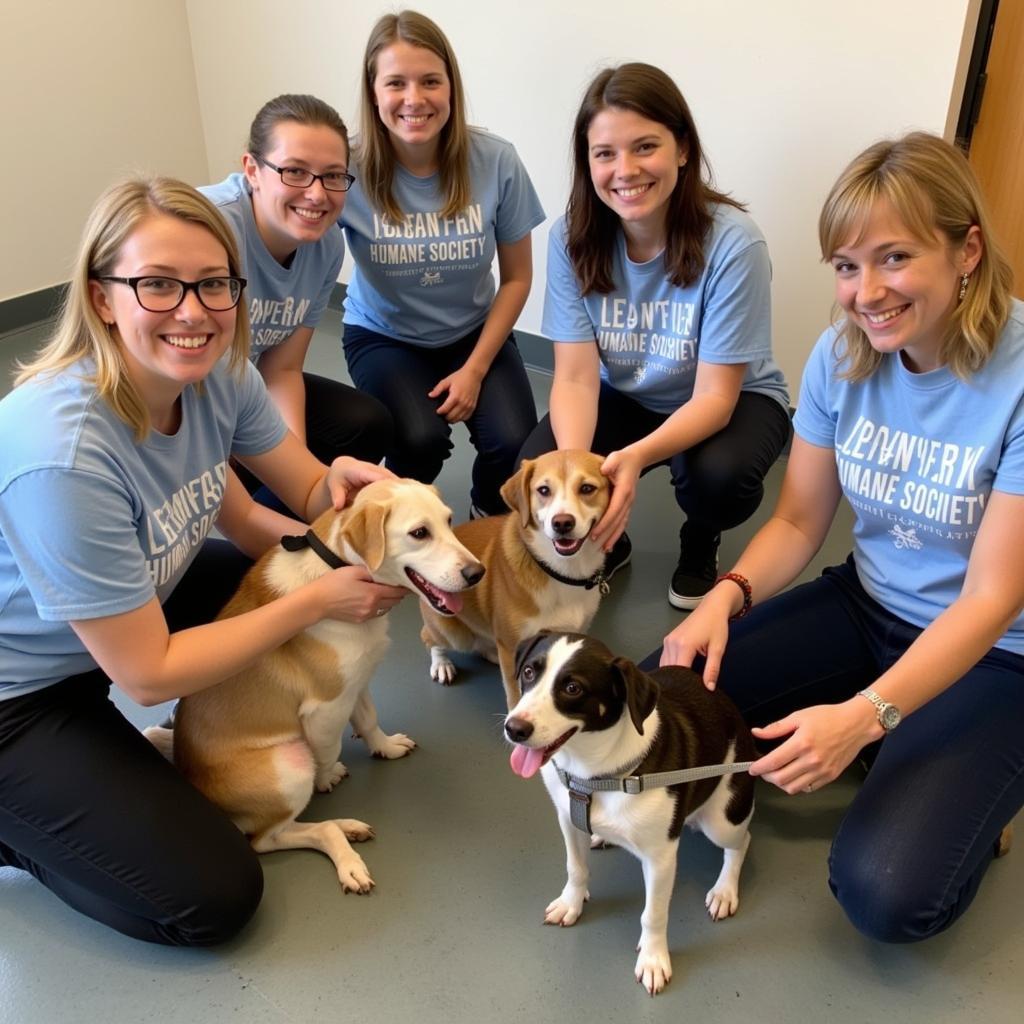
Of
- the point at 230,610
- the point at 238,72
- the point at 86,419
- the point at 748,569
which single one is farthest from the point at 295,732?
the point at 238,72

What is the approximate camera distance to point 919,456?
5.75 feet

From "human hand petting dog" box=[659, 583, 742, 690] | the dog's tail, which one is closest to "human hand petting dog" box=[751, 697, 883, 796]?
"human hand petting dog" box=[659, 583, 742, 690]

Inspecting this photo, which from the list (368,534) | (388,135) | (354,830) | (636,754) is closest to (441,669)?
(354,830)

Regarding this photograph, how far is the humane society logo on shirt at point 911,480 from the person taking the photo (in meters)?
1.69

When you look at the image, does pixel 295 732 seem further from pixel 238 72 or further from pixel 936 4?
pixel 238 72

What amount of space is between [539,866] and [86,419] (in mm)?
1257

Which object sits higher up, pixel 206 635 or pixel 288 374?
pixel 288 374

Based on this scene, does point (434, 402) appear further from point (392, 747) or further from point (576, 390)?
point (392, 747)

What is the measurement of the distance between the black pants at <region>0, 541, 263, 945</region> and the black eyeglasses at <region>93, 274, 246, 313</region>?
0.76m

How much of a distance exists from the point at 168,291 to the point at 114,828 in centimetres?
96

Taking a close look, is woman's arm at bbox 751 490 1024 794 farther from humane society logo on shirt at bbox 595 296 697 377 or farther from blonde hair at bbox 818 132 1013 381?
humane society logo on shirt at bbox 595 296 697 377

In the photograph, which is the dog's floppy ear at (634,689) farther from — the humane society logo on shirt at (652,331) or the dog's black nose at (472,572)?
the humane society logo on shirt at (652,331)

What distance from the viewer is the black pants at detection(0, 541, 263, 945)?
1.66 m

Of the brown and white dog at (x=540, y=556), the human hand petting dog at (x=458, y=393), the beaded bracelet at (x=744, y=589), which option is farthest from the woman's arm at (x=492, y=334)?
the beaded bracelet at (x=744, y=589)
